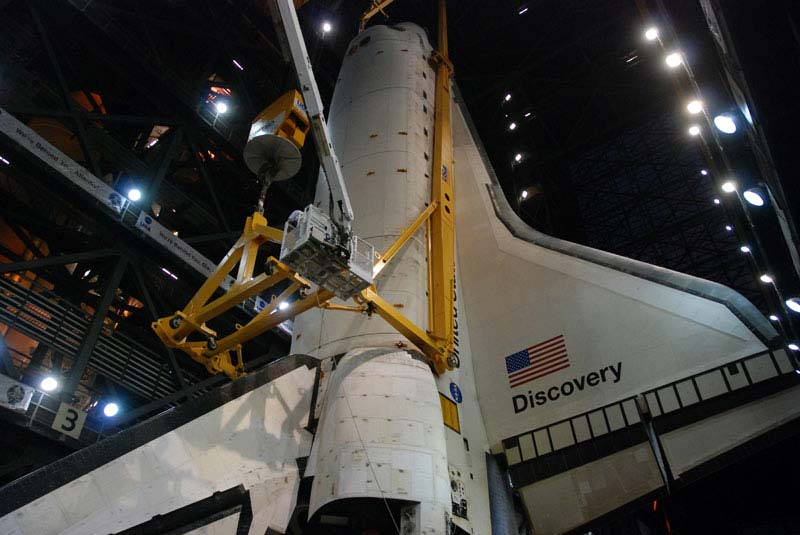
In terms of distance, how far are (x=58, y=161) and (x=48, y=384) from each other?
3343 mm

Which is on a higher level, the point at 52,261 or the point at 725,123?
the point at 52,261

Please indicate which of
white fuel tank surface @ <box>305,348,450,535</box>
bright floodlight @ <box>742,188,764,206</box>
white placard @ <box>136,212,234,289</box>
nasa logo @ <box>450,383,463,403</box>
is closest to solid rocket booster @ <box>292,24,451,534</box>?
white fuel tank surface @ <box>305,348,450,535</box>

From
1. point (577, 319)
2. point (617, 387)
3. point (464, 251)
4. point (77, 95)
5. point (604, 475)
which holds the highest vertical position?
point (77, 95)

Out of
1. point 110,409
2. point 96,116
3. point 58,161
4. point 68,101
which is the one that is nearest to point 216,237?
point 96,116

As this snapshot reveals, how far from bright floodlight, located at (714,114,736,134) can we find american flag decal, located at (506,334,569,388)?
4.06 meters

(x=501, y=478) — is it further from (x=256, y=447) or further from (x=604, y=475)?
(x=256, y=447)

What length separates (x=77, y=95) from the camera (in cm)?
1530

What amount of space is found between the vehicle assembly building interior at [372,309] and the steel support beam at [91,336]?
50 millimetres

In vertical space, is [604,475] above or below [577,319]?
below

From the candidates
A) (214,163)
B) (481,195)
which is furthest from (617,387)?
(214,163)

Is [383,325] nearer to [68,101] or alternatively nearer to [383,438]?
[383,438]

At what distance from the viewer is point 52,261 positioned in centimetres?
880

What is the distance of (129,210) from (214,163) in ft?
12.4

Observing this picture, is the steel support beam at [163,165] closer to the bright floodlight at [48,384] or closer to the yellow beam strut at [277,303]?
the bright floodlight at [48,384]
